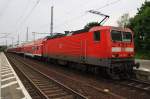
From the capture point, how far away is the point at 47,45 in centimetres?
3148

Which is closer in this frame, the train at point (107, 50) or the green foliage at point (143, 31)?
the train at point (107, 50)

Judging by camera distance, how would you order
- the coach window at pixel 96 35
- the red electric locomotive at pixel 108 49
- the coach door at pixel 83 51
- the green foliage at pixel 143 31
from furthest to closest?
the green foliage at pixel 143 31
the coach door at pixel 83 51
the coach window at pixel 96 35
the red electric locomotive at pixel 108 49

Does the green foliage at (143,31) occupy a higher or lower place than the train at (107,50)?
higher

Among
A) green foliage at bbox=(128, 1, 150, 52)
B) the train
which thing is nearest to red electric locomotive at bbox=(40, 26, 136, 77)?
the train

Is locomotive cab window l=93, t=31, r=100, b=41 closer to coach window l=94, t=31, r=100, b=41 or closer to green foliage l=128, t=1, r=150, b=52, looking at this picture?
coach window l=94, t=31, r=100, b=41

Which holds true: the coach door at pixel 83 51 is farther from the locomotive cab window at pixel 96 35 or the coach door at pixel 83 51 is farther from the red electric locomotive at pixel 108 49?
the locomotive cab window at pixel 96 35

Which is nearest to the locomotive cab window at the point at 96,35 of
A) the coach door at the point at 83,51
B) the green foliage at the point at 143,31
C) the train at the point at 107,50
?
the train at the point at 107,50

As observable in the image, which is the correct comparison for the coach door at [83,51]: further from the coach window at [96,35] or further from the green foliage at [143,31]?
the green foliage at [143,31]

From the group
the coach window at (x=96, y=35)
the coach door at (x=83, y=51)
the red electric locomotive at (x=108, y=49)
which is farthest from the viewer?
the coach door at (x=83, y=51)

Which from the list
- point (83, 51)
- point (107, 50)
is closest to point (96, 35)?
point (107, 50)

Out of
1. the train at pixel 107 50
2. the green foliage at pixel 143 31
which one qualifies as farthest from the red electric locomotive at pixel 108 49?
the green foliage at pixel 143 31

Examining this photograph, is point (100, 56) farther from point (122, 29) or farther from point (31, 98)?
point (31, 98)

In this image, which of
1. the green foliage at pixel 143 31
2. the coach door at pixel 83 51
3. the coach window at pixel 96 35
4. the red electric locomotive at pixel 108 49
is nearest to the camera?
the red electric locomotive at pixel 108 49

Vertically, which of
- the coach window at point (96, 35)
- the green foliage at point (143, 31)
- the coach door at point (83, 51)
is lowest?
the coach door at point (83, 51)
